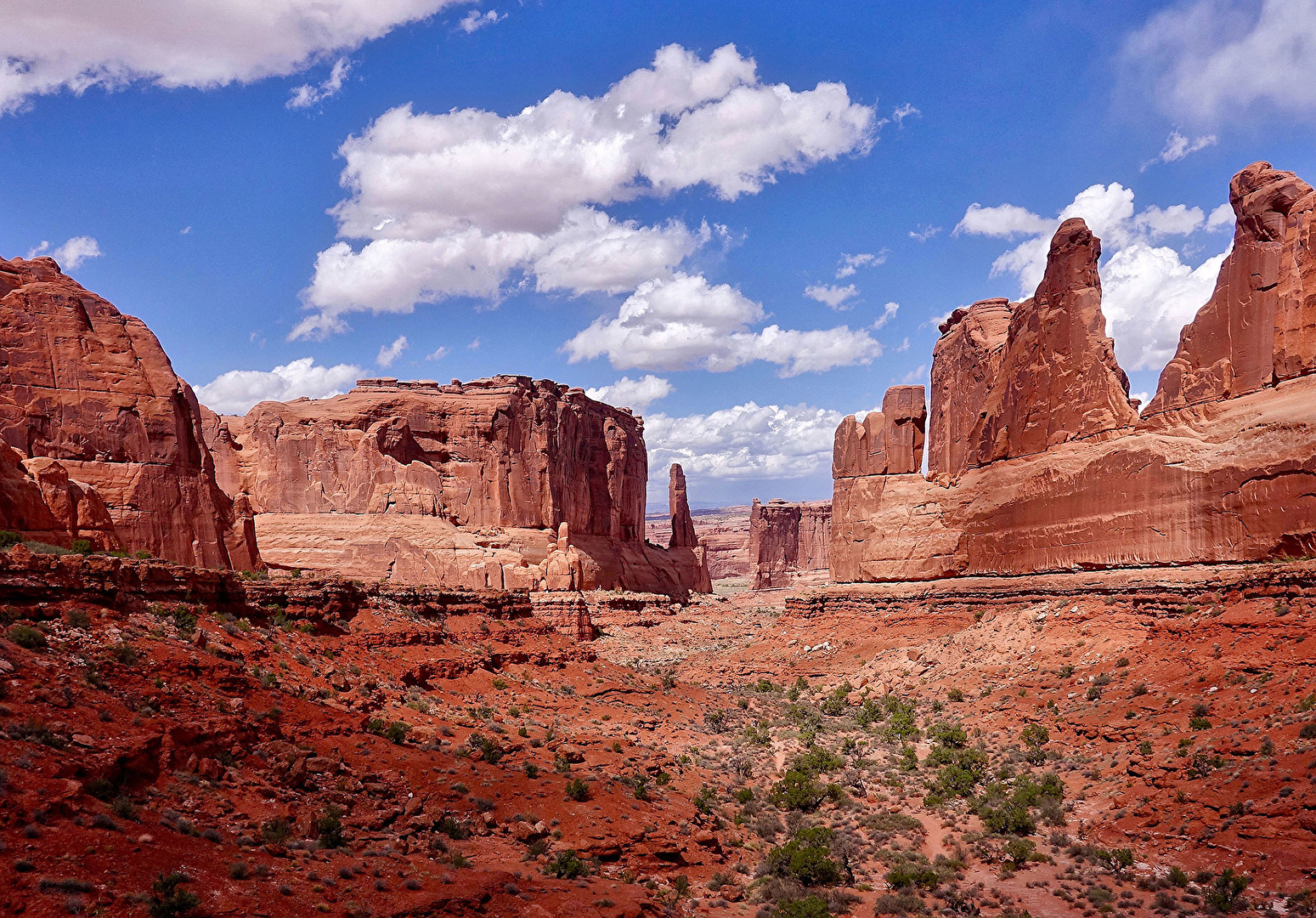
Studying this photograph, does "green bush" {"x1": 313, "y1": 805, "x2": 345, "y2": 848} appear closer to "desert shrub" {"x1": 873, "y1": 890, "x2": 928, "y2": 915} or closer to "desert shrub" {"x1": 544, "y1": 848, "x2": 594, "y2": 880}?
"desert shrub" {"x1": 544, "y1": 848, "x2": 594, "y2": 880}

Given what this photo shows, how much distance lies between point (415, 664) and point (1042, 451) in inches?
870

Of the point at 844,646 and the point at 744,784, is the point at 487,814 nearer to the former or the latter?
the point at 744,784

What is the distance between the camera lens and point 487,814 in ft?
48.9

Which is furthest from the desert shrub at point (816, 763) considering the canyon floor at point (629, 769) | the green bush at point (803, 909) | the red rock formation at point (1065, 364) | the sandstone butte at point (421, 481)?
the sandstone butte at point (421, 481)

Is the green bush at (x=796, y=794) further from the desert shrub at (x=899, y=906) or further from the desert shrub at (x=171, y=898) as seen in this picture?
the desert shrub at (x=171, y=898)

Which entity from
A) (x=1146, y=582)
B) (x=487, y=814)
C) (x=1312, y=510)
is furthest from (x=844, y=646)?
(x=487, y=814)

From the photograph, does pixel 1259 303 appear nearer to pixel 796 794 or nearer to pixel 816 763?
→ pixel 816 763

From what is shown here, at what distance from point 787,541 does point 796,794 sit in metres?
106

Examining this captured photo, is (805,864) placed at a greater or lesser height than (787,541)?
lesser

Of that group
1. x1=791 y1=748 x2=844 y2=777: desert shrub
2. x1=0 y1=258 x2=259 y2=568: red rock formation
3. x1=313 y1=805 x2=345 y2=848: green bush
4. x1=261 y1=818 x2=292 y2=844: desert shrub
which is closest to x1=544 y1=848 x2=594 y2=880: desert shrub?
x1=313 y1=805 x2=345 y2=848: green bush

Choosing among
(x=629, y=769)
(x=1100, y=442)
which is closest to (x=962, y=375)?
(x=1100, y=442)

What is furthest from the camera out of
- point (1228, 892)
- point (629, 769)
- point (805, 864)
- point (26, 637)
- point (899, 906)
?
point (629, 769)

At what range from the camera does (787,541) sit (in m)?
126

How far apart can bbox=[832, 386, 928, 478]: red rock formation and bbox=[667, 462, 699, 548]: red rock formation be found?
172 ft
